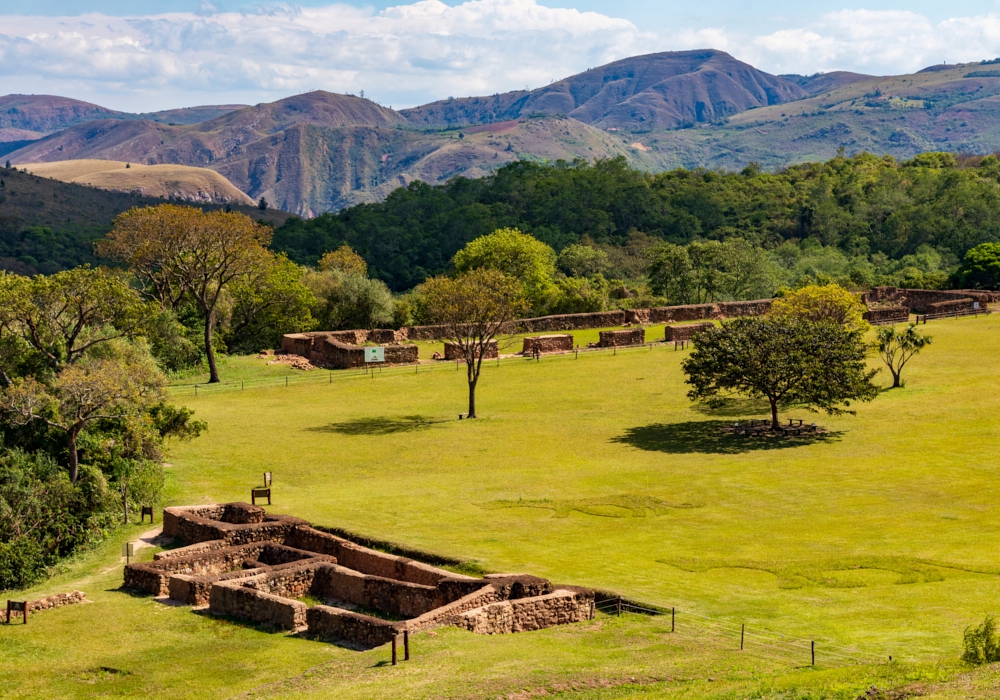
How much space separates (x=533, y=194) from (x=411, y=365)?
102 meters

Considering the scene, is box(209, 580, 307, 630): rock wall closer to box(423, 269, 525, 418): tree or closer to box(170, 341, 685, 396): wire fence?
box(423, 269, 525, 418): tree

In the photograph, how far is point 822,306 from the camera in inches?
2163

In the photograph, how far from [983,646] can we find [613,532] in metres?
12.6

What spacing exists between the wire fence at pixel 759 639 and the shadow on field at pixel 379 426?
885 inches

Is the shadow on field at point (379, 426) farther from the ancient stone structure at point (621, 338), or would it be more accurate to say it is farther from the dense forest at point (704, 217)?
the dense forest at point (704, 217)

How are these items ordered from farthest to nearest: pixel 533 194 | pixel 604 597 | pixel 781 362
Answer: pixel 533 194
pixel 781 362
pixel 604 597

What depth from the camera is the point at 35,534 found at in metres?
29.9

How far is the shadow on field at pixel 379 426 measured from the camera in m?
44.1

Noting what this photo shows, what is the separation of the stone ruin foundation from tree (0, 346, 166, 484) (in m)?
4.72

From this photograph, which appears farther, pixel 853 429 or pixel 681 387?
pixel 681 387

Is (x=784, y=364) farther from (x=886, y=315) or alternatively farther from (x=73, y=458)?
(x=886, y=315)

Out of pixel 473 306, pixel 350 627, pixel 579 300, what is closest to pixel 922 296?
pixel 579 300

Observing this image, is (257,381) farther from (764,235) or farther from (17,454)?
(764,235)

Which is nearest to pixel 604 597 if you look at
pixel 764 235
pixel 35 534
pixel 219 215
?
pixel 35 534
